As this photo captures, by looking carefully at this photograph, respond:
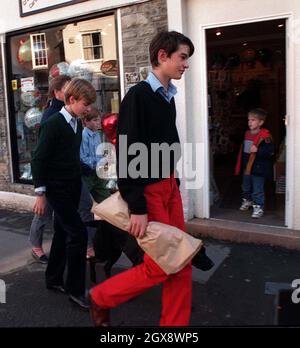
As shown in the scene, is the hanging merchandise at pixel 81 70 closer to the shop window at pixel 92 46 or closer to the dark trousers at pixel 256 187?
the shop window at pixel 92 46

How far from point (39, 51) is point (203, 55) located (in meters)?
2.91

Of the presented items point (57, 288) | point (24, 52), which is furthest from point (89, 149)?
point (24, 52)

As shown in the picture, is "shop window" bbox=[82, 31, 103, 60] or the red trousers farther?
"shop window" bbox=[82, 31, 103, 60]

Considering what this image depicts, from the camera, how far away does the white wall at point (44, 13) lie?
18.9 feet

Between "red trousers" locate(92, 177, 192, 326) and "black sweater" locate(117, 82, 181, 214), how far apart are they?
0.35ft

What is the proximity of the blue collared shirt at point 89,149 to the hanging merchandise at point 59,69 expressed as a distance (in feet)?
7.33

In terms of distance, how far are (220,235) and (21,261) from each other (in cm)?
219

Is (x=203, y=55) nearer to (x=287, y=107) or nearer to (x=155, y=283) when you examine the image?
(x=287, y=107)

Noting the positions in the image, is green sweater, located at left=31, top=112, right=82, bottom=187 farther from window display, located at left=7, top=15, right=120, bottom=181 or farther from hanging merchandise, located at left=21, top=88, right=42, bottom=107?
hanging merchandise, located at left=21, top=88, right=42, bottom=107

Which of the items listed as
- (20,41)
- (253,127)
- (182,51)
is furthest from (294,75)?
(20,41)

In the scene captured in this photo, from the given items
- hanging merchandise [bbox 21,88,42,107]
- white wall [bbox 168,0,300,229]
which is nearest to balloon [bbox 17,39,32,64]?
hanging merchandise [bbox 21,88,42,107]

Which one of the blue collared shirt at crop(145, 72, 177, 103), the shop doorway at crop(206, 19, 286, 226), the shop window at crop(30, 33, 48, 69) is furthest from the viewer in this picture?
the shop doorway at crop(206, 19, 286, 226)

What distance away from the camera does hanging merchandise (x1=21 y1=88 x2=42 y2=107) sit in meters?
7.17

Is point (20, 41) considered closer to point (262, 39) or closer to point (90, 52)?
point (90, 52)
